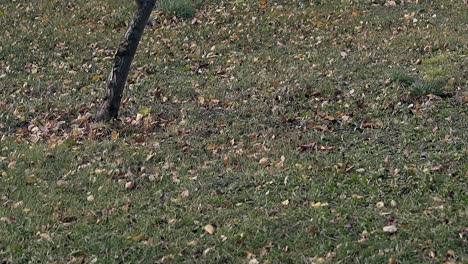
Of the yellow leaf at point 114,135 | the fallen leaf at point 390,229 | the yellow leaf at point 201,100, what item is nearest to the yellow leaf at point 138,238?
the fallen leaf at point 390,229

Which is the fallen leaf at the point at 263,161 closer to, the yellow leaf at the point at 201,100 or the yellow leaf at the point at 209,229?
the yellow leaf at the point at 209,229

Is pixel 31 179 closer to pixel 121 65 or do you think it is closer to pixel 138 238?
pixel 138 238

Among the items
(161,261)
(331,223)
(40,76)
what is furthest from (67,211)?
(40,76)

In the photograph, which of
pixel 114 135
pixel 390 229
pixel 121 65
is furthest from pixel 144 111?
pixel 390 229

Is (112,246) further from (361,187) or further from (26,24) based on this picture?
(26,24)

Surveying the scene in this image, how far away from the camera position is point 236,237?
4.95 m

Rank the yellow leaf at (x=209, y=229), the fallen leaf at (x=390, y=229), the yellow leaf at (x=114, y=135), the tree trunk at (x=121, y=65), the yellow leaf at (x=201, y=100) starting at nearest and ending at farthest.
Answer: the fallen leaf at (x=390, y=229), the yellow leaf at (x=209, y=229), the yellow leaf at (x=114, y=135), the tree trunk at (x=121, y=65), the yellow leaf at (x=201, y=100)

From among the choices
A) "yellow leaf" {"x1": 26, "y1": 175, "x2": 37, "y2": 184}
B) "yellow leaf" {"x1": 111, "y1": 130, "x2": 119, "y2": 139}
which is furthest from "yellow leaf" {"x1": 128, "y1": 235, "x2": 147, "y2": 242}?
"yellow leaf" {"x1": 111, "y1": 130, "x2": 119, "y2": 139}

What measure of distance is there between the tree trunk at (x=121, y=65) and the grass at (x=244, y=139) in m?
0.20

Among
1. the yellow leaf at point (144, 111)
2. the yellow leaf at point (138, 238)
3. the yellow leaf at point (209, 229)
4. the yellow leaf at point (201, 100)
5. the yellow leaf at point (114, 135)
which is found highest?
the yellow leaf at point (138, 238)

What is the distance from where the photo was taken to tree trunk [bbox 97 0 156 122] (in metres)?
7.47

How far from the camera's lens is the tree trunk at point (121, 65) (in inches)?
294

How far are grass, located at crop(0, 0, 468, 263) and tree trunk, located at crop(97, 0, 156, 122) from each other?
20 centimetres

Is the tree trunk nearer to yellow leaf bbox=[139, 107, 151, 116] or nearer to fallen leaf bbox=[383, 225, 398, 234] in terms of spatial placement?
yellow leaf bbox=[139, 107, 151, 116]
